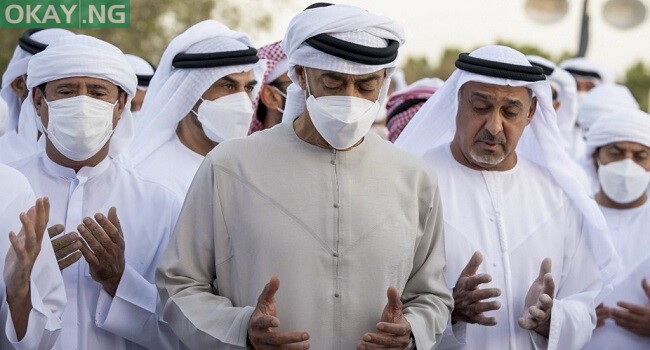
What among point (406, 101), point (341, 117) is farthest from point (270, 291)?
point (406, 101)

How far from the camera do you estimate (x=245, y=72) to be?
676 cm

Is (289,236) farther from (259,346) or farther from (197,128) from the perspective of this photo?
(197,128)

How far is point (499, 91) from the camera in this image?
19.9ft

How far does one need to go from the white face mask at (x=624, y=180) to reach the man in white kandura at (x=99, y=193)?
10.1 ft

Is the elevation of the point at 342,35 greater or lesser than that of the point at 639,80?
greater

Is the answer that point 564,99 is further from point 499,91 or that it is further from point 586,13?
point 586,13

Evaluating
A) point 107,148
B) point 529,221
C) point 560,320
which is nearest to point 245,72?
point 107,148

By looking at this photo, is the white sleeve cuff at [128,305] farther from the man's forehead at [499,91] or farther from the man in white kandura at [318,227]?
the man's forehead at [499,91]

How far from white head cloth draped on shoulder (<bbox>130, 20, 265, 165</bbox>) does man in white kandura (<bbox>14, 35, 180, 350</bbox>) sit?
716 millimetres

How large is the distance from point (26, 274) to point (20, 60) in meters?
3.47

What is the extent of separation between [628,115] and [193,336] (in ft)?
13.4

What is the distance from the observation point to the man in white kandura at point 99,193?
5367mm

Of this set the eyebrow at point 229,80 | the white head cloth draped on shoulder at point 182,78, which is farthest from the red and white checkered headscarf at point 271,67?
the eyebrow at point 229,80

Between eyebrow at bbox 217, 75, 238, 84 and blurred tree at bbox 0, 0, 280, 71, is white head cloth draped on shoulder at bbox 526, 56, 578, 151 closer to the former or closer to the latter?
eyebrow at bbox 217, 75, 238, 84
